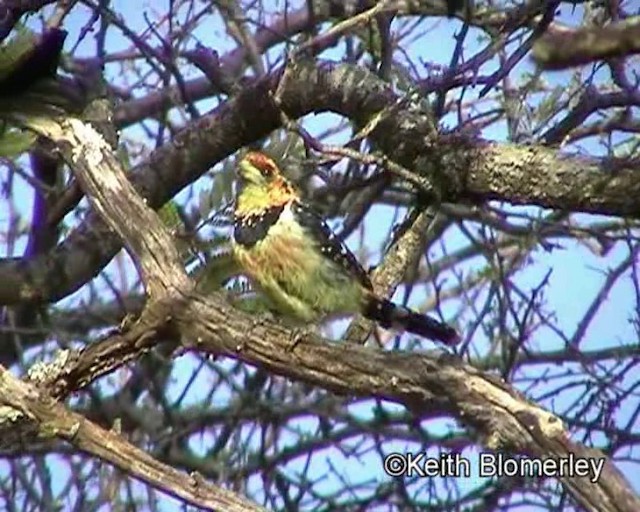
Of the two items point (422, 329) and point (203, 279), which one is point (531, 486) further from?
point (203, 279)

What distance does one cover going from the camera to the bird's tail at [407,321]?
3201 millimetres

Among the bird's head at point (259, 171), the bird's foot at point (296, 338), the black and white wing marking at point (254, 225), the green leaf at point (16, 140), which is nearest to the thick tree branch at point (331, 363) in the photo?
the bird's foot at point (296, 338)

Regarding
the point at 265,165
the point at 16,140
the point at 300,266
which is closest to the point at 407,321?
the point at 300,266

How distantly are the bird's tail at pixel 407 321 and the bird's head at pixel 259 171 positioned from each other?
400mm

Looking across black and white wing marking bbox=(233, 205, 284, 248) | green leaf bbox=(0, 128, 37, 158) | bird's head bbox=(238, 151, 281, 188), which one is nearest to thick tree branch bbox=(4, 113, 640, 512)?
green leaf bbox=(0, 128, 37, 158)

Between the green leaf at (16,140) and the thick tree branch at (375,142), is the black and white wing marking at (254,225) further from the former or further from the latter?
the green leaf at (16,140)

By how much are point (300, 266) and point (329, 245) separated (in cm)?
10

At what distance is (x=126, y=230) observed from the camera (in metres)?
2.66

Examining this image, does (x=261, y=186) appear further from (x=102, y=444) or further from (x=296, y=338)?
(x=102, y=444)

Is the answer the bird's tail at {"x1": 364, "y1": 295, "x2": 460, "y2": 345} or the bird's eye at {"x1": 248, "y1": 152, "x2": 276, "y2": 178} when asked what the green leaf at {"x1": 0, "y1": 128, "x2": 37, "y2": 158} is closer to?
the bird's eye at {"x1": 248, "y1": 152, "x2": 276, "y2": 178}

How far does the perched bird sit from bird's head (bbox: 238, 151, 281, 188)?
49mm

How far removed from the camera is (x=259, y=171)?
11.6 ft

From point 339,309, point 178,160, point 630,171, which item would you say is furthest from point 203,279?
point 630,171

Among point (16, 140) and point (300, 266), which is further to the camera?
point (300, 266)
